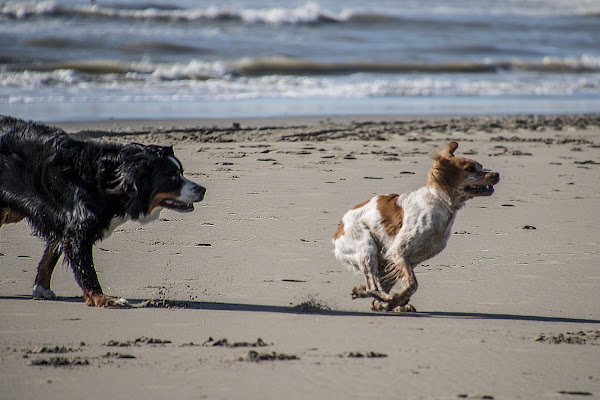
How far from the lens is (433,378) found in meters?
3.64

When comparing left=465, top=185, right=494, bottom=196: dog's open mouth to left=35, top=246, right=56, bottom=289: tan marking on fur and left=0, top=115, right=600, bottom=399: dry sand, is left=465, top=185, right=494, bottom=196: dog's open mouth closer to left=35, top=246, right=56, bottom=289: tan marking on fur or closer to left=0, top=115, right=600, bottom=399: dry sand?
left=0, top=115, right=600, bottom=399: dry sand

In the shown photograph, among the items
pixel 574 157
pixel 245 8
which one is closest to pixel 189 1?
pixel 245 8

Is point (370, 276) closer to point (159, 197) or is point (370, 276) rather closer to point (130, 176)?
point (159, 197)

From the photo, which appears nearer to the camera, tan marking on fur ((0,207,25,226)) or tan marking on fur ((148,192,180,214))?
tan marking on fur ((148,192,180,214))

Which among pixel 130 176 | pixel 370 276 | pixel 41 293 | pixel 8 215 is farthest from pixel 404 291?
pixel 8 215

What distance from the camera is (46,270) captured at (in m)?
5.14

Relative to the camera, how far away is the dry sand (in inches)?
142

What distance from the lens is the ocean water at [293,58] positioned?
59.7 feet

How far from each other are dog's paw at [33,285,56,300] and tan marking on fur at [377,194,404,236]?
2.25m

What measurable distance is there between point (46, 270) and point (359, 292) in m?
2.10

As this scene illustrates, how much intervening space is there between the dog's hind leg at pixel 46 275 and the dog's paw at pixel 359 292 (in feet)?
6.55

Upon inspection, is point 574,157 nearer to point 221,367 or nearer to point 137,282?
point 137,282

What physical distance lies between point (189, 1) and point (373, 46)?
13046 millimetres

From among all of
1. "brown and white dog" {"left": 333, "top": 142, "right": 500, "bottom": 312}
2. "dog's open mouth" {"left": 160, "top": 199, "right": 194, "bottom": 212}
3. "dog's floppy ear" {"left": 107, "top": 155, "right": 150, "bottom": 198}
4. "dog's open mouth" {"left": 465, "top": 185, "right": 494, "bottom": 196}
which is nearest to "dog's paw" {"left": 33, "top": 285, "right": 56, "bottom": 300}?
"dog's floppy ear" {"left": 107, "top": 155, "right": 150, "bottom": 198}
